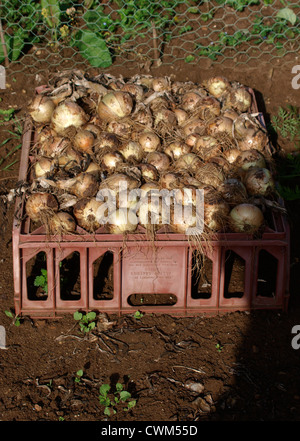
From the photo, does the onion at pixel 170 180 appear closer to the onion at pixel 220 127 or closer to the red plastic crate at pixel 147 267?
the red plastic crate at pixel 147 267

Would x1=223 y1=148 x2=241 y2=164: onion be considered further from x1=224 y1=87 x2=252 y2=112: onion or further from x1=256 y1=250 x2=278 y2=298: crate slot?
x1=256 y1=250 x2=278 y2=298: crate slot

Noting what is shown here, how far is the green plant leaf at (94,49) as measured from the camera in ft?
20.3

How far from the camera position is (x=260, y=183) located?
4.14 m

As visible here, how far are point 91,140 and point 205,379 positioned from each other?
194 centimetres

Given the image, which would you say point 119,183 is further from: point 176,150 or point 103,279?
point 103,279

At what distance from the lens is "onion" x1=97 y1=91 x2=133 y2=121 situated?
15.0 ft

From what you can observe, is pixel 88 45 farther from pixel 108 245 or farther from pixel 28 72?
pixel 108 245

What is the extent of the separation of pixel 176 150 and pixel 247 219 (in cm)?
89

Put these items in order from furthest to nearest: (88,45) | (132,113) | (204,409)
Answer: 1. (88,45)
2. (132,113)
3. (204,409)

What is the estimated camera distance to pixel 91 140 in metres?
4.46

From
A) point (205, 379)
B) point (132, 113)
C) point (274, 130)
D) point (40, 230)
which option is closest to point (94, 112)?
point (132, 113)

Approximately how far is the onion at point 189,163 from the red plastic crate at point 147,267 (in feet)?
2.14

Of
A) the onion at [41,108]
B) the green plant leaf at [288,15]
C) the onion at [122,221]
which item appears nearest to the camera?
the onion at [122,221]

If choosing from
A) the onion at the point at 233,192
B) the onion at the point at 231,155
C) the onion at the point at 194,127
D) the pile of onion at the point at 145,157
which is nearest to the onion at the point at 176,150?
the pile of onion at the point at 145,157
